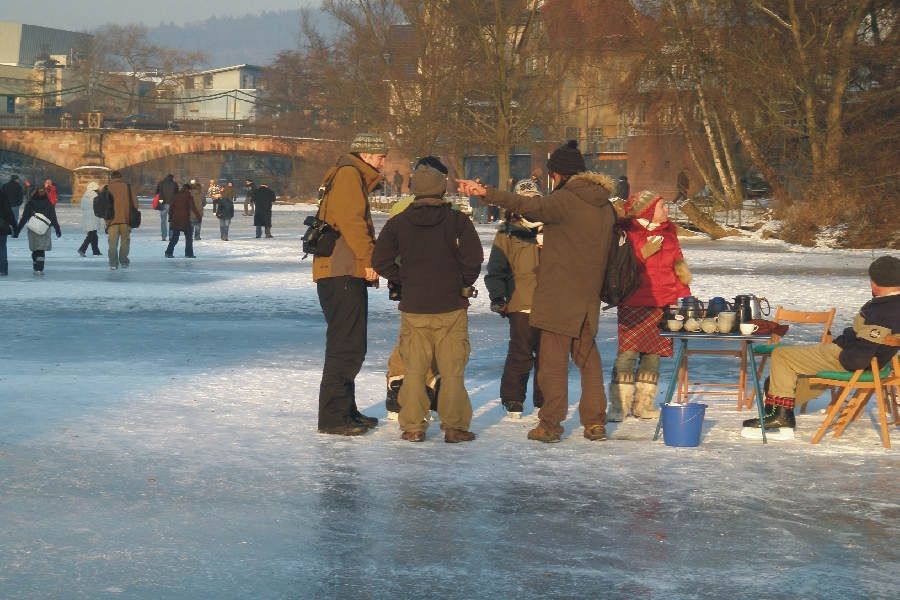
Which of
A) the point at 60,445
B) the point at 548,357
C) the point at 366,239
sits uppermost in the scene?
the point at 366,239

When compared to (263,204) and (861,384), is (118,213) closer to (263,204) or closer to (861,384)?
(263,204)

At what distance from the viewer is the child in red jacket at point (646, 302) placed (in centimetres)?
854

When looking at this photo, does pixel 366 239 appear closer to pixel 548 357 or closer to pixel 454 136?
pixel 548 357

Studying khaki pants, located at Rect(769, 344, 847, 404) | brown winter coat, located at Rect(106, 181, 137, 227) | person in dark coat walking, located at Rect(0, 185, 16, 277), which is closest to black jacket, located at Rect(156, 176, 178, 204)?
brown winter coat, located at Rect(106, 181, 137, 227)

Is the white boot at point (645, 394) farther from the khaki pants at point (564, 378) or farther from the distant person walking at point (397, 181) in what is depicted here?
the distant person walking at point (397, 181)

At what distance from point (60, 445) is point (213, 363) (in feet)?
12.5

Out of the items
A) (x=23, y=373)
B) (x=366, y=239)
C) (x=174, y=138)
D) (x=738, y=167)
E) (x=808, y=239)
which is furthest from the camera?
(x=174, y=138)

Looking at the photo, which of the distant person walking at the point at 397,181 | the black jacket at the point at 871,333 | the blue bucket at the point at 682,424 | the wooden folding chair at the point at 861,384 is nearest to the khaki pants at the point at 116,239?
the blue bucket at the point at 682,424

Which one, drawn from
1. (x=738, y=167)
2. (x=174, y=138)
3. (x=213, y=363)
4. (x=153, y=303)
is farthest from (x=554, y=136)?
(x=174, y=138)

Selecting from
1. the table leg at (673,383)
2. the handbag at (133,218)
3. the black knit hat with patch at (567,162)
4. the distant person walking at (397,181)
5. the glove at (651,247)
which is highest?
the distant person walking at (397,181)

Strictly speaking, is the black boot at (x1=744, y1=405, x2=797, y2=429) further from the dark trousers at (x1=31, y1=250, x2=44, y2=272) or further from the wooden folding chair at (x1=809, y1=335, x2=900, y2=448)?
the dark trousers at (x1=31, y1=250, x2=44, y2=272)

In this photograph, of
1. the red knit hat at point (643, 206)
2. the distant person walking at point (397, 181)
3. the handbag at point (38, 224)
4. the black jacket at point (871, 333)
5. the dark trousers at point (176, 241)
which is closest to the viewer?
the black jacket at point (871, 333)

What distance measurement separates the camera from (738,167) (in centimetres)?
4138

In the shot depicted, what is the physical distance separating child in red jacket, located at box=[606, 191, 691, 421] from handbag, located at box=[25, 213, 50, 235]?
14.8 metres
